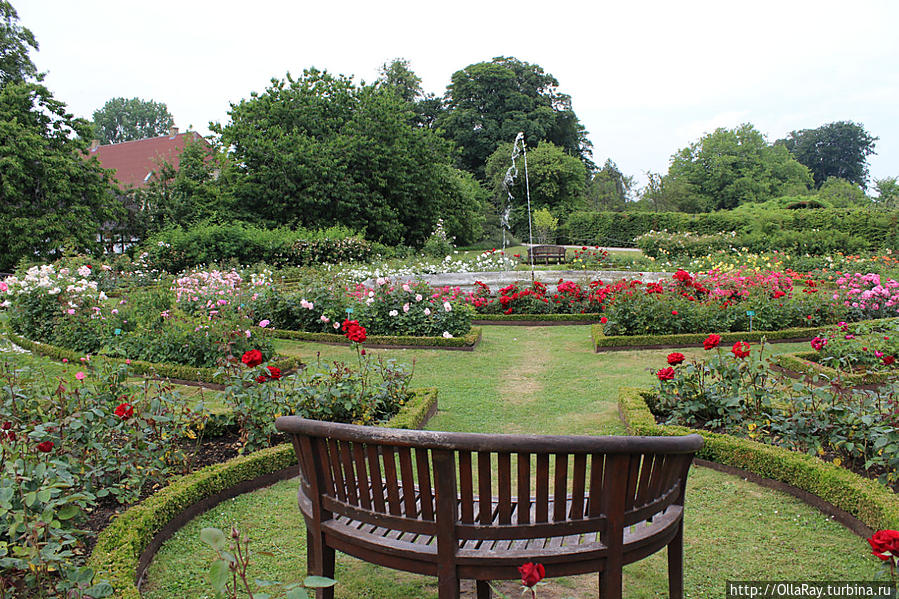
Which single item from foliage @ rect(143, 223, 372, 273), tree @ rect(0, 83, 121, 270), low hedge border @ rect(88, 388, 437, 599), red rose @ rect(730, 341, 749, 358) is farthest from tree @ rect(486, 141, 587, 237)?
low hedge border @ rect(88, 388, 437, 599)

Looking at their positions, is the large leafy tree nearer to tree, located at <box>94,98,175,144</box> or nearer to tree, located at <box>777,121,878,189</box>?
tree, located at <box>94,98,175,144</box>

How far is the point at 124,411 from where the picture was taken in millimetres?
3182

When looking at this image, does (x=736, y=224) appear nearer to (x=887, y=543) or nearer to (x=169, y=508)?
(x=169, y=508)

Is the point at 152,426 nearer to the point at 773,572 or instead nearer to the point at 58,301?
the point at 773,572

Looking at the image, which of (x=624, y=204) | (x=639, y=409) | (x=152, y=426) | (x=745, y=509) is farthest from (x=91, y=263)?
(x=624, y=204)

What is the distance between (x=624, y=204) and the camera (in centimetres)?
4153

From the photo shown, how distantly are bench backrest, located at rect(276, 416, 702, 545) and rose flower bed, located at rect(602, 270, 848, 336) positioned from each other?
6.26m

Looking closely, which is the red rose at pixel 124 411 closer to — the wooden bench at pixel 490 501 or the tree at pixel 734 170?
the wooden bench at pixel 490 501

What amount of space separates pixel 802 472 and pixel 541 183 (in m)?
35.0

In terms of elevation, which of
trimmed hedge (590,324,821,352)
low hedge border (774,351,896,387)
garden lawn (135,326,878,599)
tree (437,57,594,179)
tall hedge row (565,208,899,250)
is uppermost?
tree (437,57,594,179)

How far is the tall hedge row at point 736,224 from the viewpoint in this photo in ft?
70.7

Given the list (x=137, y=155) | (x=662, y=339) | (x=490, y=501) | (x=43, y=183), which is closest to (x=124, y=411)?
(x=490, y=501)

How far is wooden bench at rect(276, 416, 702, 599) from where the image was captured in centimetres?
197

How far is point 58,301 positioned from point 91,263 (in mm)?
7827
